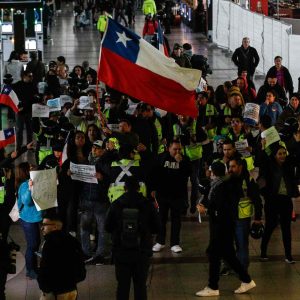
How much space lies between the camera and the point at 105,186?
14500 millimetres

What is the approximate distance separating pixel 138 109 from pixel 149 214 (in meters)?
6.02

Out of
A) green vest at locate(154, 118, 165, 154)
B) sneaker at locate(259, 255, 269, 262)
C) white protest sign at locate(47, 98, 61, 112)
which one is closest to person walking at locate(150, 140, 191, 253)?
sneaker at locate(259, 255, 269, 262)

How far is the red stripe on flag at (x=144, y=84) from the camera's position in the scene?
15438 millimetres

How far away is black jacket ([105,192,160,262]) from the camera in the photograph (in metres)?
11.9

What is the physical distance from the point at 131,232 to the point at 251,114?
6.71 meters

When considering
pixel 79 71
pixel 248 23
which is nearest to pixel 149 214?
pixel 79 71

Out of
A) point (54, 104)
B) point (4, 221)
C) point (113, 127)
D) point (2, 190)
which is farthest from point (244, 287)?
point (54, 104)

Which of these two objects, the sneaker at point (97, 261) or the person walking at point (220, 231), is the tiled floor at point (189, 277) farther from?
the person walking at point (220, 231)

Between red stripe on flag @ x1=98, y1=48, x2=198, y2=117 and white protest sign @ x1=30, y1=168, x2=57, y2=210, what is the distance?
83.4 inches

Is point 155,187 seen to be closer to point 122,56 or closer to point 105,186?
point 105,186

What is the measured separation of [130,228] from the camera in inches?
463

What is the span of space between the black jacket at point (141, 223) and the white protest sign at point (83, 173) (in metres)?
2.39

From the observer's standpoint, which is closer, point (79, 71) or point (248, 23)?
point (79, 71)

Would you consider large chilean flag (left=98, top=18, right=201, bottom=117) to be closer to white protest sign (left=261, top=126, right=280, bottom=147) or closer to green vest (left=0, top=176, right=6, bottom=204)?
white protest sign (left=261, top=126, right=280, bottom=147)
